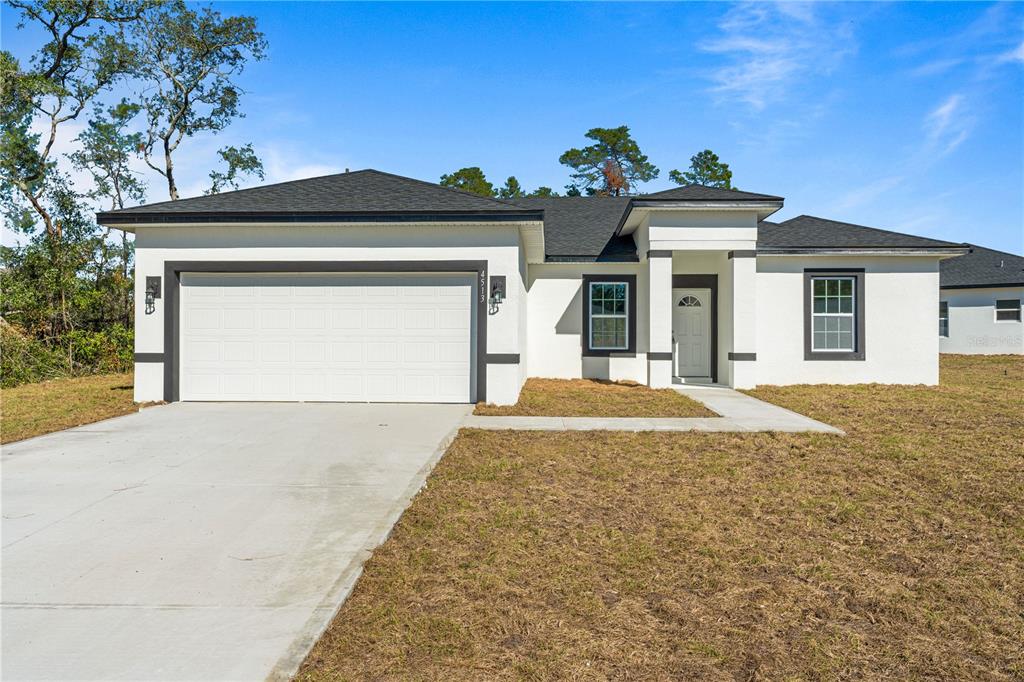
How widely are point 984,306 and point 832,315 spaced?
16574mm

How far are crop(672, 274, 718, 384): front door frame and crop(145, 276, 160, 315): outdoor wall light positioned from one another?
1179 centimetres

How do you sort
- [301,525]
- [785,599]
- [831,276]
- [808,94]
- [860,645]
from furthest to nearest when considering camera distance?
[831,276] → [808,94] → [301,525] → [785,599] → [860,645]

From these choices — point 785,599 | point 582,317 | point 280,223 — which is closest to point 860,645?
point 785,599

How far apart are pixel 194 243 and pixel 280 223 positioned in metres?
1.80

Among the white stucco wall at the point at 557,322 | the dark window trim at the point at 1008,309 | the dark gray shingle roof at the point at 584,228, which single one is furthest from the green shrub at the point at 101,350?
the dark window trim at the point at 1008,309

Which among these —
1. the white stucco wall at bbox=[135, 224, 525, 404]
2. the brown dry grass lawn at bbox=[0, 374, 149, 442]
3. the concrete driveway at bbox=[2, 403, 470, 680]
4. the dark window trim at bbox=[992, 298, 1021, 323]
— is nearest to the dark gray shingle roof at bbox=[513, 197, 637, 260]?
the white stucco wall at bbox=[135, 224, 525, 404]

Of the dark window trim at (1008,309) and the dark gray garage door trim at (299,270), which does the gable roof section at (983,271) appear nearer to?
the dark window trim at (1008,309)

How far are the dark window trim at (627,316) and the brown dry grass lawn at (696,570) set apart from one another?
800cm

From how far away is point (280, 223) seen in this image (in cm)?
1084

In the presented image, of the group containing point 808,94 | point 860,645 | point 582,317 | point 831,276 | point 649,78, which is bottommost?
point 860,645

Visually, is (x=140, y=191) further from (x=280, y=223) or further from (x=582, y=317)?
(x=582, y=317)

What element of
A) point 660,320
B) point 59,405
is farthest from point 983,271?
point 59,405

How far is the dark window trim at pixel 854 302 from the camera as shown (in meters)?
14.4

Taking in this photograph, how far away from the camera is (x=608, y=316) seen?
1542 centimetres
